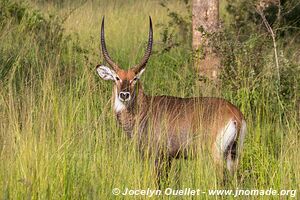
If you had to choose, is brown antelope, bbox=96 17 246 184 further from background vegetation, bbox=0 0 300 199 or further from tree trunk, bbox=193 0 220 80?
tree trunk, bbox=193 0 220 80

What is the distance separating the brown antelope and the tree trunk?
159cm

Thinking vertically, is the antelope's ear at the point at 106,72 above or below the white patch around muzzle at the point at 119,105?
above

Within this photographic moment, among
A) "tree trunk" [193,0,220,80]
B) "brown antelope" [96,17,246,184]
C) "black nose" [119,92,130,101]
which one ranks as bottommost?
"brown antelope" [96,17,246,184]

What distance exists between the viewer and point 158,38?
41.0 ft

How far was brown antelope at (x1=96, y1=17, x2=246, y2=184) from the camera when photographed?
6.59 metres

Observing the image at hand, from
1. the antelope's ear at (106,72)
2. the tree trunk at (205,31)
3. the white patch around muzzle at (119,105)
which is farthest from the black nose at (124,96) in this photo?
the tree trunk at (205,31)

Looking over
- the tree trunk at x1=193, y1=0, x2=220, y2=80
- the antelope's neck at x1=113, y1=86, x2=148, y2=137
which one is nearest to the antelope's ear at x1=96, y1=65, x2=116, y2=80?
the antelope's neck at x1=113, y1=86, x2=148, y2=137

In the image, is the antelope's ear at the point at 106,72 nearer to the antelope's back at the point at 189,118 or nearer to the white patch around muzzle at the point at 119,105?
the white patch around muzzle at the point at 119,105

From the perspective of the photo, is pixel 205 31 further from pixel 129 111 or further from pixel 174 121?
pixel 174 121

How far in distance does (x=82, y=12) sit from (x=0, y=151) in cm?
753

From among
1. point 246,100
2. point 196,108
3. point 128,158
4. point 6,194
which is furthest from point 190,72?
point 6,194

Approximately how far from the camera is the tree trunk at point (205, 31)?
9.04 metres

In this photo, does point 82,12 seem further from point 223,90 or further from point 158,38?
point 223,90

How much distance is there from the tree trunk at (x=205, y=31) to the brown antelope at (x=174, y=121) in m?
1.59
